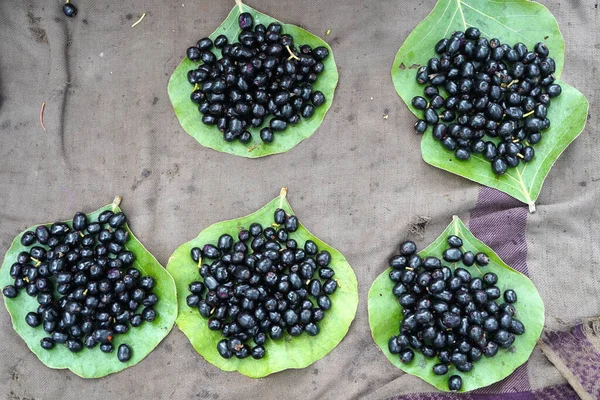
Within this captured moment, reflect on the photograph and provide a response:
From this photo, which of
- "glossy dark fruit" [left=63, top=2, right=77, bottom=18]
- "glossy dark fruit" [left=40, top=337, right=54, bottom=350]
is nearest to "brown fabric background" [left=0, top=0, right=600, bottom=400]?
"glossy dark fruit" [left=63, top=2, right=77, bottom=18]

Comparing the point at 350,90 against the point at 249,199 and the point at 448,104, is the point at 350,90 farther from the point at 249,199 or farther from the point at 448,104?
the point at 249,199

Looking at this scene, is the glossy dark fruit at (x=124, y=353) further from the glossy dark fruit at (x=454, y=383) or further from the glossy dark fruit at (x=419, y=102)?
the glossy dark fruit at (x=419, y=102)

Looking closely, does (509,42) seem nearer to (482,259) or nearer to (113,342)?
(482,259)

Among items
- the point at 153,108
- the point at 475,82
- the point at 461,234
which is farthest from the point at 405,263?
the point at 153,108

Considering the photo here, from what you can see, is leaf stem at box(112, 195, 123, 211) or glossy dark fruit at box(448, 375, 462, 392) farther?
leaf stem at box(112, 195, 123, 211)

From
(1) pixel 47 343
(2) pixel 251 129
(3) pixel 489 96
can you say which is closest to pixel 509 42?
(3) pixel 489 96

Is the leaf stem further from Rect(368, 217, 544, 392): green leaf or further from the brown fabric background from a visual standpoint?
Rect(368, 217, 544, 392): green leaf
